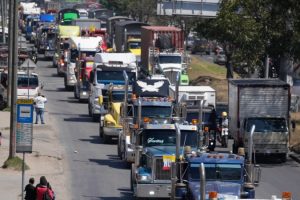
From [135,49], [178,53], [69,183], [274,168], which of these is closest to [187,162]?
[69,183]

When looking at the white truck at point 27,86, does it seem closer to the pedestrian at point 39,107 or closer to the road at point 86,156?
the road at point 86,156

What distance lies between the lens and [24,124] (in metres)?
34.0

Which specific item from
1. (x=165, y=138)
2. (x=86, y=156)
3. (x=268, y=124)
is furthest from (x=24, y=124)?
(x=268, y=124)

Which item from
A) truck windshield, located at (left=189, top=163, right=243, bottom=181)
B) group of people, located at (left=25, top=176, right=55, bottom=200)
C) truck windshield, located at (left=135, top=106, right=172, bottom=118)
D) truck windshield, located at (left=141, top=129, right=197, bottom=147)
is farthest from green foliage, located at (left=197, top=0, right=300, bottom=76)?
group of people, located at (left=25, top=176, right=55, bottom=200)

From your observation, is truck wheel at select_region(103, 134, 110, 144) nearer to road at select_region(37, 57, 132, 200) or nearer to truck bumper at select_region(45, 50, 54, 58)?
road at select_region(37, 57, 132, 200)

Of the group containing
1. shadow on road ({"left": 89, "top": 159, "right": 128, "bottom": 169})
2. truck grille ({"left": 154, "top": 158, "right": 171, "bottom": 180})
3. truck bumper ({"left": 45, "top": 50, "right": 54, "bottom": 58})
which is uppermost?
truck grille ({"left": 154, "top": 158, "right": 171, "bottom": 180})

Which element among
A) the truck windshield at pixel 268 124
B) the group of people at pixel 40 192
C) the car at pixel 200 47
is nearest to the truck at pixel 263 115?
the truck windshield at pixel 268 124

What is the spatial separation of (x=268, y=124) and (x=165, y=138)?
9670 mm

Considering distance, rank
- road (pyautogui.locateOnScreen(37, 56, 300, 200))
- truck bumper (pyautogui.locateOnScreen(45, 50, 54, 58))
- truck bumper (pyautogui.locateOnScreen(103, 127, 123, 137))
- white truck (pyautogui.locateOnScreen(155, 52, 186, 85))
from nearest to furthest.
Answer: road (pyautogui.locateOnScreen(37, 56, 300, 200)) < truck bumper (pyautogui.locateOnScreen(103, 127, 123, 137)) < white truck (pyautogui.locateOnScreen(155, 52, 186, 85)) < truck bumper (pyautogui.locateOnScreen(45, 50, 54, 58))

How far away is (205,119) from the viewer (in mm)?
46594

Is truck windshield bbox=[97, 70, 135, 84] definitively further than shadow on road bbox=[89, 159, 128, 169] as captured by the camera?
Yes

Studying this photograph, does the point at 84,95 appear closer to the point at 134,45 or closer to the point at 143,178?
the point at 134,45

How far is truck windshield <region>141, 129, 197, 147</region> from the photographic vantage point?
34.3 metres

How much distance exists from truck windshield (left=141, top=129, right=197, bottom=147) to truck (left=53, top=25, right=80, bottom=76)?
38256 millimetres
